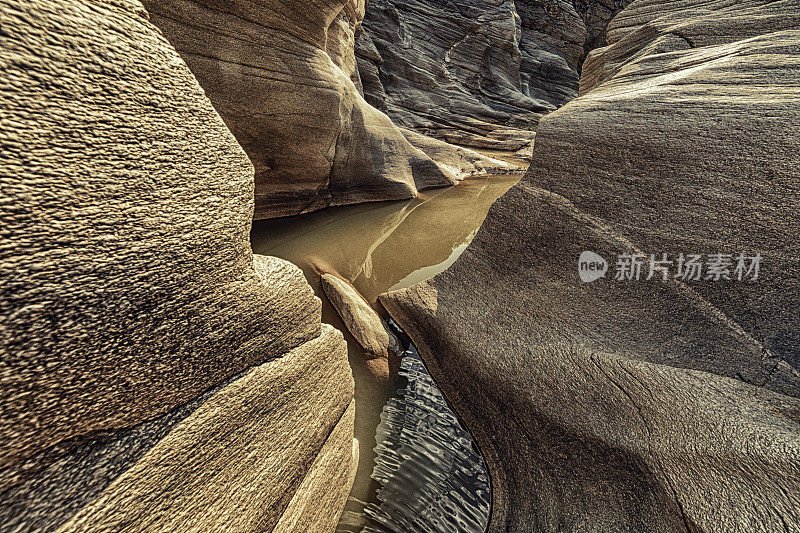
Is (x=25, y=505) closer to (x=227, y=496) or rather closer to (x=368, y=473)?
(x=227, y=496)

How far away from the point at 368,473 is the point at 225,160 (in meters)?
1.92

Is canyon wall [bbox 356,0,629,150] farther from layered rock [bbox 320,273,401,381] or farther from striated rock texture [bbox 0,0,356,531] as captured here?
striated rock texture [bbox 0,0,356,531]

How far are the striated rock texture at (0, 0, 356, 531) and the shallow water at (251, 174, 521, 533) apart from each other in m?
0.88

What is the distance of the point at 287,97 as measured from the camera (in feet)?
15.9

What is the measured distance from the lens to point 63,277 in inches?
31.9

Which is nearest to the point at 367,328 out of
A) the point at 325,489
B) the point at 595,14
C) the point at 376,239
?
the point at 325,489

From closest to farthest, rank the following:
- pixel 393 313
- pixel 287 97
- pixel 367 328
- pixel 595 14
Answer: pixel 367 328 < pixel 393 313 < pixel 287 97 < pixel 595 14

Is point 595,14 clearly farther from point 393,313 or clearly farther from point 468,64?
point 393,313

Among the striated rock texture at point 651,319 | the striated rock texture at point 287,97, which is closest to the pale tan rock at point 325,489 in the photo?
the striated rock texture at point 651,319

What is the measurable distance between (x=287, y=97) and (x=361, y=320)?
11.2ft

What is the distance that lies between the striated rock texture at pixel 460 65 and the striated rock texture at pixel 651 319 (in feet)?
34.5

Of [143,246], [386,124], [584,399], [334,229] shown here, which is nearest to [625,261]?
[584,399]

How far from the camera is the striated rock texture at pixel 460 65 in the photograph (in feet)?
42.9

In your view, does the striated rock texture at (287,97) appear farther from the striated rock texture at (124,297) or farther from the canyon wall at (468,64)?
the canyon wall at (468,64)
